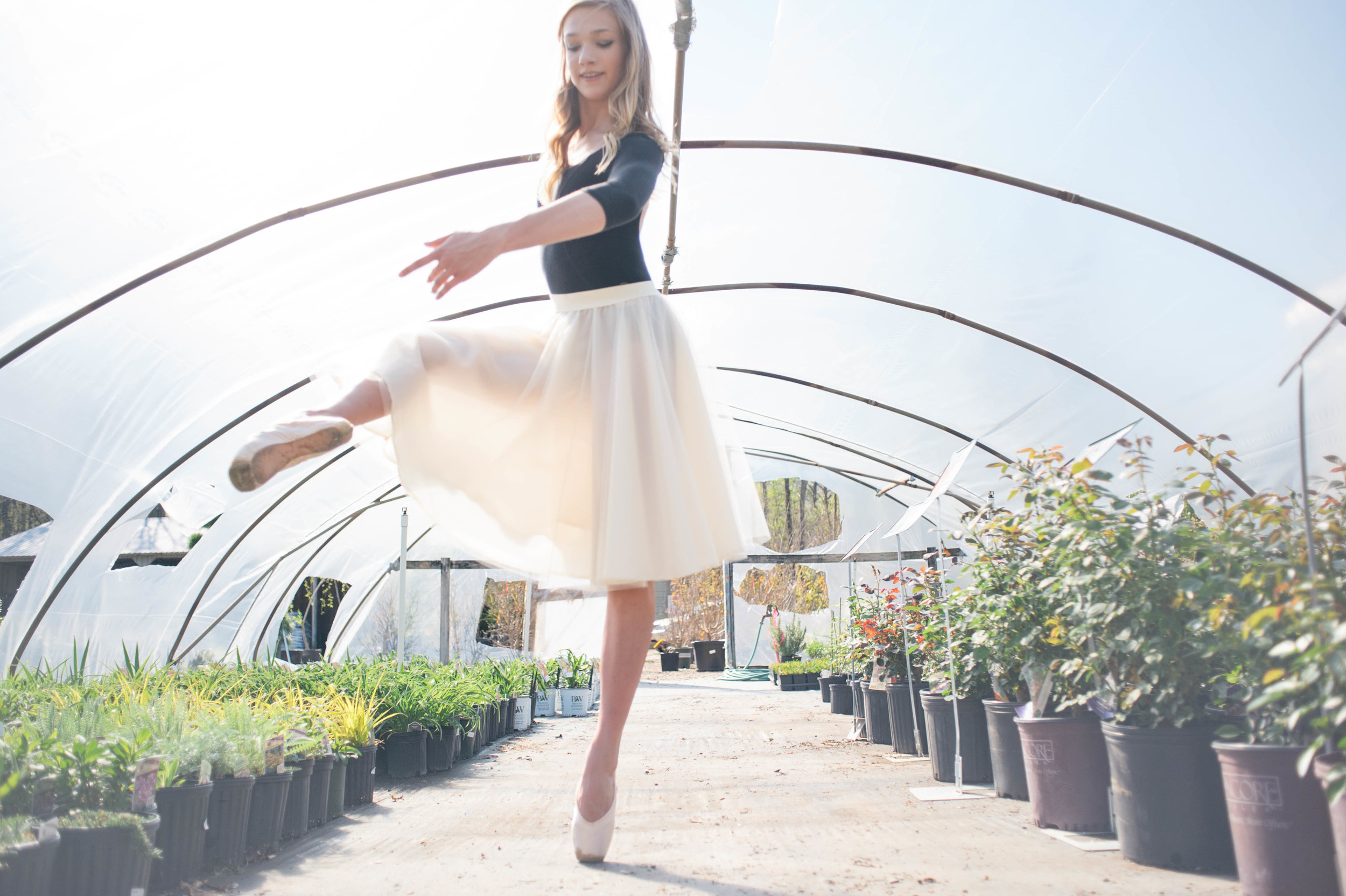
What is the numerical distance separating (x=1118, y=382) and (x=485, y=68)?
155 inches

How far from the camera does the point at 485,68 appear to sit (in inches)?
145

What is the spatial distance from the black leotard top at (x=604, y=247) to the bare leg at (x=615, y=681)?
706 millimetres

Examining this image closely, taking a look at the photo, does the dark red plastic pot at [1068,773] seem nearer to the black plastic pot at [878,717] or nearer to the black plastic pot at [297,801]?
the black plastic pot at [297,801]

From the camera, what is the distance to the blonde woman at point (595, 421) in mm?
1728

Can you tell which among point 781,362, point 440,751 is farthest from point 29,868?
point 781,362

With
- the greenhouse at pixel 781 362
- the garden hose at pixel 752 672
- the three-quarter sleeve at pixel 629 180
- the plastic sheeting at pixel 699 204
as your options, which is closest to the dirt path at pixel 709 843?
the greenhouse at pixel 781 362

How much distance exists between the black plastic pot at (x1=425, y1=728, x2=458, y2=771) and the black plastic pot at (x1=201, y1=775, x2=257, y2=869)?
6.68 feet

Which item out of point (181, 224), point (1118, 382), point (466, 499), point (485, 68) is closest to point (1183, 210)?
point (1118, 382)

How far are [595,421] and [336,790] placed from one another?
2.02 metres

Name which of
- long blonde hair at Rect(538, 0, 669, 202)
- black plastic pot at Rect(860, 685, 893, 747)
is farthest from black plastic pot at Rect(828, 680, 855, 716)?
long blonde hair at Rect(538, 0, 669, 202)

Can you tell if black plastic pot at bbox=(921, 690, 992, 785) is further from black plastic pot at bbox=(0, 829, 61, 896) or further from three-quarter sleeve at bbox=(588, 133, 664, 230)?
black plastic pot at bbox=(0, 829, 61, 896)

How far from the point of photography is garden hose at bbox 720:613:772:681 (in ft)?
44.0

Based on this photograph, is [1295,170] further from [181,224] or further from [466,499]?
[181,224]

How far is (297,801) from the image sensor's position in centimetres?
265
